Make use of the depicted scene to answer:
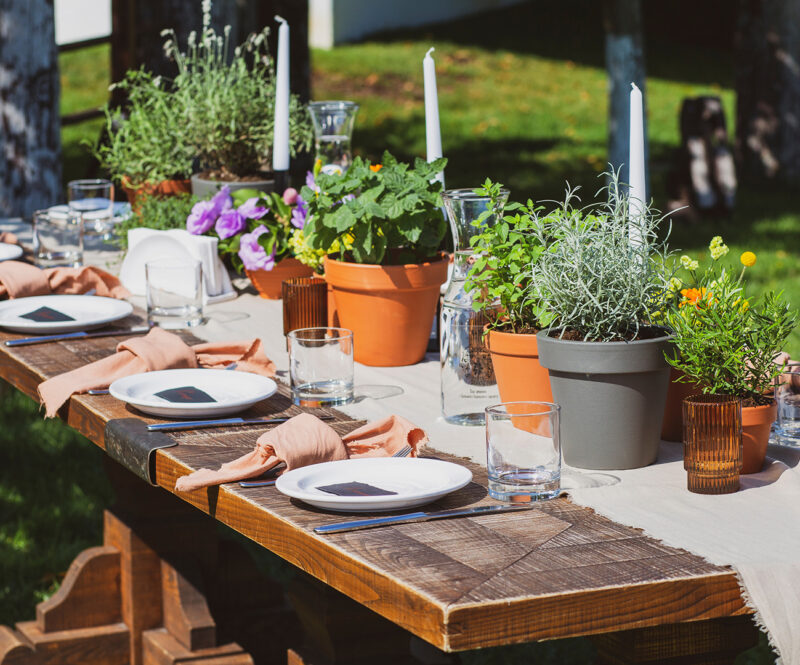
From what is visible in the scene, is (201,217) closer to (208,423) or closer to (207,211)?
(207,211)

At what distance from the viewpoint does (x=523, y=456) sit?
171 centimetres

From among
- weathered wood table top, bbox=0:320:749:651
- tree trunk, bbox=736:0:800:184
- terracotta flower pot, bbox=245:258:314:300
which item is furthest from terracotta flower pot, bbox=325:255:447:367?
tree trunk, bbox=736:0:800:184

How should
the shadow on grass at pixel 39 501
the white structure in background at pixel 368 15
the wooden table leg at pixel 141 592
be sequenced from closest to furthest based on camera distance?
the wooden table leg at pixel 141 592
the shadow on grass at pixel 39 501
the white structure in background at pixel 368 15

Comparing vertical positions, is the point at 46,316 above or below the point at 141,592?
above

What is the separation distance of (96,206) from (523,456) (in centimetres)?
250

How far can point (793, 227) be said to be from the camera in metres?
8.98

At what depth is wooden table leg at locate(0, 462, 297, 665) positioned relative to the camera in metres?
3.21

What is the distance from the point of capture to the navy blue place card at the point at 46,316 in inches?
110

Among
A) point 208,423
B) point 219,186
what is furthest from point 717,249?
point 219,186

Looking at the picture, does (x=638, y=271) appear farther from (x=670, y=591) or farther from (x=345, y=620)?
(x=345, y=620)

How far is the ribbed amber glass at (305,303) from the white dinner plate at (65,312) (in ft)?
1.43

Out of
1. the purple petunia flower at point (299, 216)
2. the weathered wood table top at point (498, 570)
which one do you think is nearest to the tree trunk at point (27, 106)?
the purple petunia flower at point (299, 216)

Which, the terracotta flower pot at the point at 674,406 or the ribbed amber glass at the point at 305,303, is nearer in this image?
the terracotta flower pot at the point at 674,406

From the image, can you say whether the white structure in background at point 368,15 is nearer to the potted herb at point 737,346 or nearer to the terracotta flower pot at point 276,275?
the terracotta flower pot at point 276,275
